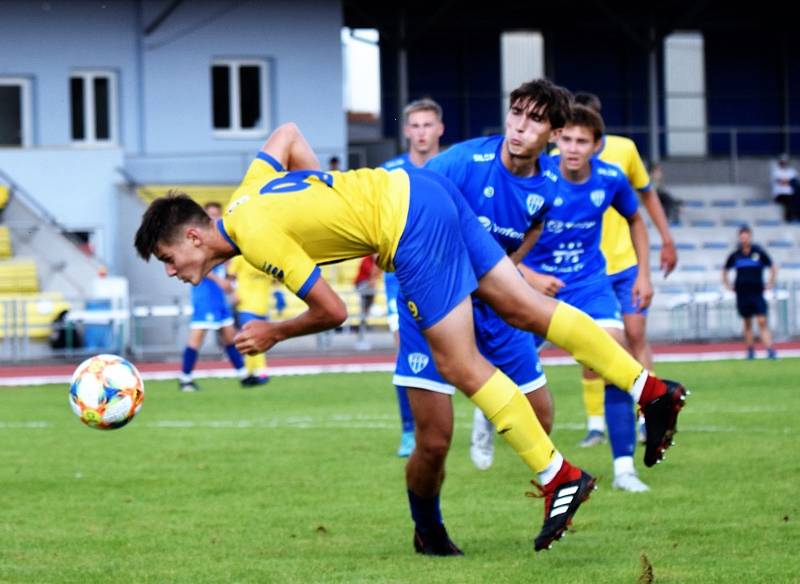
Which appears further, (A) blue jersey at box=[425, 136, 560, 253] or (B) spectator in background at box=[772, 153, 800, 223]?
(B) spectator in background at box=[772, 153, 800, 223]

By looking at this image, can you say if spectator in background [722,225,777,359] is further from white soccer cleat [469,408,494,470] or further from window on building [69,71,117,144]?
window on building [69,71,117,144]

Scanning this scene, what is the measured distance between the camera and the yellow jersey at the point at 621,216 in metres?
10.9

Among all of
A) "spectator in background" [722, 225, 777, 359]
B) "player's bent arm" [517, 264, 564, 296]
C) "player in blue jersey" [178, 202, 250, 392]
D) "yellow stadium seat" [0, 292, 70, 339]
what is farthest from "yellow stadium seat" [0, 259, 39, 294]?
"player's bent arm" [517, 264, 564, 296]

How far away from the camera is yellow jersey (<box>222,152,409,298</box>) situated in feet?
20.7

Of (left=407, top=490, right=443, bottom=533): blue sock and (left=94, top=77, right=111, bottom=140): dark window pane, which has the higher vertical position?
(left=94, top=77, right=111, bottom=140): dark window pane

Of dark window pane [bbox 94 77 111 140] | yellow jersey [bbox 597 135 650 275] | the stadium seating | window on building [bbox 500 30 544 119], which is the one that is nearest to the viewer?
yellow jersey [bbox 597 135 650 275]

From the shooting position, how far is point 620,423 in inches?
363

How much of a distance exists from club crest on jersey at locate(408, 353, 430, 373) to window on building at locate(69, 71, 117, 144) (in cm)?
2655

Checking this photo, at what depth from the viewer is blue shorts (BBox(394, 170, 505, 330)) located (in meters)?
6.46

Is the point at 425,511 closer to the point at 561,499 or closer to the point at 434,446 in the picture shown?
the point at 434,446

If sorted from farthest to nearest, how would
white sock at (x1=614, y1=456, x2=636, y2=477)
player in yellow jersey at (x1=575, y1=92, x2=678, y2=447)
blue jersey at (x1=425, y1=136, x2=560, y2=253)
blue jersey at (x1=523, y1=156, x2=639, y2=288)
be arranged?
1. player in yellow jersey at (x1=575, y1=92, x2=678, y2=447)
2. blue jersey at (x1=523, y1=156, x2=639, y2=288)
3. white sock at (x1=614, y1=456, x2=636, y2=477)
4. blue jersey at (x1=425, y1=136, x2=560, y2=253)

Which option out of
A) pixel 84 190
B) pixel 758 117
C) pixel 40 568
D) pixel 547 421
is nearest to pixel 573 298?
pixel 547 421

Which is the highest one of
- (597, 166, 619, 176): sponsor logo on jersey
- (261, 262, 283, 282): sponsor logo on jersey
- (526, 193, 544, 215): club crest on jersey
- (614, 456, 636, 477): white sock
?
(597, 166, 619, 176): sponsor logo on jersey

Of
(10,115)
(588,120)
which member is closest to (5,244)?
(10,115)
